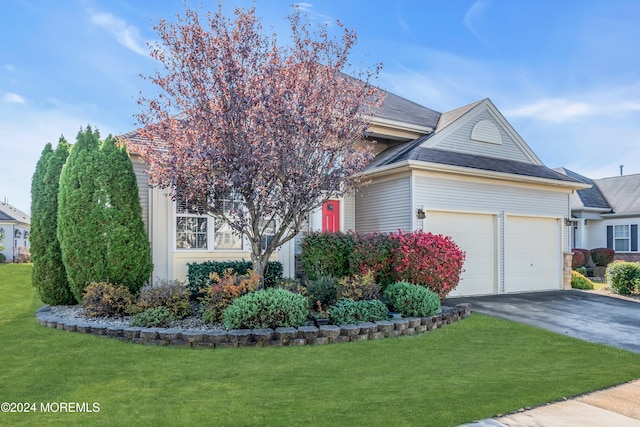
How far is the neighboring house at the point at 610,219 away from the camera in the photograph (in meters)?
20.4

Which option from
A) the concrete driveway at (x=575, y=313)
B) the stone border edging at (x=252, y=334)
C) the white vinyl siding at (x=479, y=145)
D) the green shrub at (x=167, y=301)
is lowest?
Result: the concrete driveway at (x=575, y=313)

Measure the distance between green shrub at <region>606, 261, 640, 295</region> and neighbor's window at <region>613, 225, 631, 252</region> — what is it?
380 inches

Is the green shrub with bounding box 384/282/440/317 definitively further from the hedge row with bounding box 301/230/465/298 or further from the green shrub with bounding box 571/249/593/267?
the green shrub with bounding box 571/249/593/267

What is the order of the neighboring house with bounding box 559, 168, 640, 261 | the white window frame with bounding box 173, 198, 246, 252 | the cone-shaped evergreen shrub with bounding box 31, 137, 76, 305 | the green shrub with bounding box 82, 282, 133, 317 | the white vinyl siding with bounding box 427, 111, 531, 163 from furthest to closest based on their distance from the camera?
1. the neighboring house with bounding box 559, 168, 640, 261
2. the white vinyl siding with bounding box 427, 111, 531, 163
3. the white window frame with bounding box 173, 198, 246, 252
4. the cone-shaped evergreen shrub with bounding box 31, 137, 76, 305
5. the green shrub with bounding box 82, 282, 133, 317

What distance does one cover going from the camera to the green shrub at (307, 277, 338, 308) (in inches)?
321

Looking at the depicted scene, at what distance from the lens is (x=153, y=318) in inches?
276

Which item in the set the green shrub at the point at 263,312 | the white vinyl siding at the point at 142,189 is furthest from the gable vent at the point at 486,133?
the white vinyl siding at the point at 142,189

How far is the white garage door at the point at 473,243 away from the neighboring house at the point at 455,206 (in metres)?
0.03

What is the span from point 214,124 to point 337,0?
4719mm

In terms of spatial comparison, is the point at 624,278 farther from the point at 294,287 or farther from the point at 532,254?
the point at 294,287

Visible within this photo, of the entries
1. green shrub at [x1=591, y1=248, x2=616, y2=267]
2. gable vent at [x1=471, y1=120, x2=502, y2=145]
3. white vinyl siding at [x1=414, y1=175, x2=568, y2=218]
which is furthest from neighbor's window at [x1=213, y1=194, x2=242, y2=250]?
green shrub at [x1=591, y1=248, x2=616, y2=267]

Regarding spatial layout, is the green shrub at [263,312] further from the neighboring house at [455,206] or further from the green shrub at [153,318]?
the neighboring house at [455,206]

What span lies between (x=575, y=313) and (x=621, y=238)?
14414 millimetres

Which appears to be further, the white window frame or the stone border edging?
the white window frame
